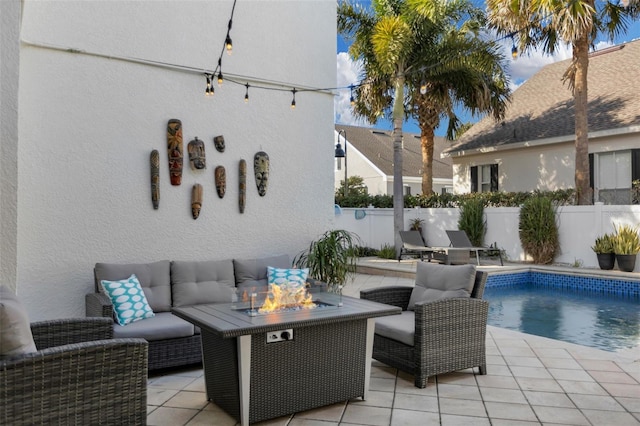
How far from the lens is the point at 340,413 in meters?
3.48

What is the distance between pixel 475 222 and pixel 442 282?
8.52 m

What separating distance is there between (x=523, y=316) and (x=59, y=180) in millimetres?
6185

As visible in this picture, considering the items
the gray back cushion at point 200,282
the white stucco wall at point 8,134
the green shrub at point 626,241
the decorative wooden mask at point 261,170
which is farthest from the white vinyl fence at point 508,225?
the white stucco wall at point 8,134

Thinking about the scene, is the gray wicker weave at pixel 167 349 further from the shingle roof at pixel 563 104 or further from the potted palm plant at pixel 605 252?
the shingle roof at pixel 563 104

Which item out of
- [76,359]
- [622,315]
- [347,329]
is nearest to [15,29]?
[76,359]

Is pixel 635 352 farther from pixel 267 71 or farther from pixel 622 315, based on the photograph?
pixel 267 71

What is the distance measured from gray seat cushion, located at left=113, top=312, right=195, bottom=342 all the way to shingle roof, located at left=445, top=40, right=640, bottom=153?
11487 mm

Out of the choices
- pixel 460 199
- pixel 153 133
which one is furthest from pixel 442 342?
pixel 460 199

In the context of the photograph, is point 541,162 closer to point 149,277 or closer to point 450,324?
point 450,324

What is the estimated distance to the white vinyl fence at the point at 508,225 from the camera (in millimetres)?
10555

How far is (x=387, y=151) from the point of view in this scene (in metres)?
24.5

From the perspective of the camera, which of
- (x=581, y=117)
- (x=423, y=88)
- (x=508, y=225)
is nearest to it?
(x=423, y=88)

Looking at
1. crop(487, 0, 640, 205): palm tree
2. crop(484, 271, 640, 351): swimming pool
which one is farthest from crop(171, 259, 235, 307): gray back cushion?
crop(487, 0, 640, 205): palm tree

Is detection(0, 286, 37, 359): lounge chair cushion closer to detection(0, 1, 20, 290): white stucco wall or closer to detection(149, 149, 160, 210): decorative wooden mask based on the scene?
detection(0, 1, 20, 290): white stucco wall
